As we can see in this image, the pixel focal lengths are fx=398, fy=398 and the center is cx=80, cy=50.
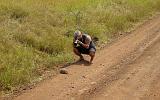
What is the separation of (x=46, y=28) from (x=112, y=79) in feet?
14.5

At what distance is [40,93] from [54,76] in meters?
1.46

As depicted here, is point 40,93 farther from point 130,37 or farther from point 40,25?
point 130,37

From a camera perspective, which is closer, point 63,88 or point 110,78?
point 63,88

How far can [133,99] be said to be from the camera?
371 inches

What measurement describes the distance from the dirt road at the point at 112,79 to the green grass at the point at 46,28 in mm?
753

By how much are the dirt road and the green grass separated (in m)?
0.75

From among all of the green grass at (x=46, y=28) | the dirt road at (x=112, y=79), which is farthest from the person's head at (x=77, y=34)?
the green grass at (x=46, y=28)

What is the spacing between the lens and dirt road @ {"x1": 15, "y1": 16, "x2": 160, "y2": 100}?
32.0ft

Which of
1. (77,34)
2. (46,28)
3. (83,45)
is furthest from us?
(46,28)

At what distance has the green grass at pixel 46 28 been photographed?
1136 centimetres

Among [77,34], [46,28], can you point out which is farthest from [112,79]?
[46,28]

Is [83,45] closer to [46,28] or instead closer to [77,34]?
[77,34]

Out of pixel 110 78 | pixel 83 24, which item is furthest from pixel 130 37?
pixel 110 78

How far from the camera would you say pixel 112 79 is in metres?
10.9
